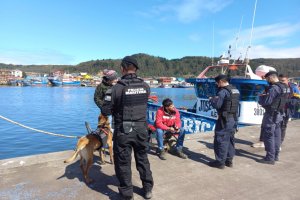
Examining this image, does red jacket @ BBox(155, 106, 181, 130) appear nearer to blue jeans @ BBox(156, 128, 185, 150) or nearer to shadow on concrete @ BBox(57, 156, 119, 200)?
blue jeans @ BBox(156, 128, 185, 150)

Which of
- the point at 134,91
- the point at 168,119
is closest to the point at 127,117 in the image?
the point at 134,91

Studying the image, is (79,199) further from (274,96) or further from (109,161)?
(274,96)

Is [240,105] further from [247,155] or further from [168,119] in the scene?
[168,119]

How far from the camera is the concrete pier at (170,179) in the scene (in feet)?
13.3

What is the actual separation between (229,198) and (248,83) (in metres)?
7.63

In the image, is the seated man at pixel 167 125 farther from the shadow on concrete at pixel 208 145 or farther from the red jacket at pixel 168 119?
the shadow on concrete at pixel 208 145

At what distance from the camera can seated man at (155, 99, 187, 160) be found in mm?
5957

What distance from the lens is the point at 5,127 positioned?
19.5m

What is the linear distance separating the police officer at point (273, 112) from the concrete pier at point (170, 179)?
31 centimetres

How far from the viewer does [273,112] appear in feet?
18.9

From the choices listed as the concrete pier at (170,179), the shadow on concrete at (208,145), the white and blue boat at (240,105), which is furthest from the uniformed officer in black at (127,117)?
the white and blue boat at (240,105)

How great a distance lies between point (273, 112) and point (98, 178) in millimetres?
3983

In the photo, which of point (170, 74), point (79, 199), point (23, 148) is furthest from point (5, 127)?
point (170, 74)

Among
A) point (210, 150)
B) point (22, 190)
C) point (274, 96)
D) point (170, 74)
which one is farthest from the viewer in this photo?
point (170, 74)
